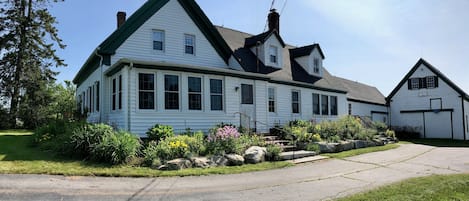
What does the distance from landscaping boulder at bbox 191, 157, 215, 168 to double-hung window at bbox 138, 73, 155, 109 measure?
395cm

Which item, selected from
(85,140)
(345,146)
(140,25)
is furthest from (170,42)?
(345,146)

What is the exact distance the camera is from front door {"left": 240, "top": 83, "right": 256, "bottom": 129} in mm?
16036

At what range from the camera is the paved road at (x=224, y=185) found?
6666 millimetres

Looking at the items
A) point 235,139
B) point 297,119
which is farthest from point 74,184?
point 297,119

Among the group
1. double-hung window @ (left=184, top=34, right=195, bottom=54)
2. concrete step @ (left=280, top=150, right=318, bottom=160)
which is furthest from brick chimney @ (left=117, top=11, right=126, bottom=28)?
concrete step @ (left=280, top=150, right=318, bottom=160)

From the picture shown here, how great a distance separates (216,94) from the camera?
15.1 m

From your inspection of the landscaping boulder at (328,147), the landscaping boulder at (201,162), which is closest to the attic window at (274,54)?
the landscaping boulder at (328,147)

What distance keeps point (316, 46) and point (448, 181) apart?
16.6 meters

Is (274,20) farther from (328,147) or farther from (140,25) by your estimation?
(328,147)

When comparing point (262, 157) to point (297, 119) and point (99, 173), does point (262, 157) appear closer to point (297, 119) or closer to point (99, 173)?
point (99, 173)

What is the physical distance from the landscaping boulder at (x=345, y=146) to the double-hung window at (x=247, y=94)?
487cm

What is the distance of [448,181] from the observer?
8.34 meters

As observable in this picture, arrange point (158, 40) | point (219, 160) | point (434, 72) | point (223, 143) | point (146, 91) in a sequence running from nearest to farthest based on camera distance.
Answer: point (219, 160)
point (223, 143)
point (146, 91)
point (158, 40)
point (434, 72)

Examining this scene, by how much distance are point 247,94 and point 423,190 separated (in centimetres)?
1023
